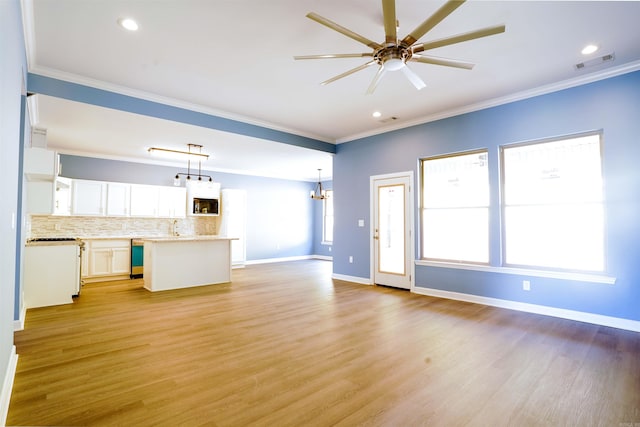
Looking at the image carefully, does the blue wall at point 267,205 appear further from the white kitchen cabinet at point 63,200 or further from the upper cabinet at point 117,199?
the white kitchen cabinet at point 63,200

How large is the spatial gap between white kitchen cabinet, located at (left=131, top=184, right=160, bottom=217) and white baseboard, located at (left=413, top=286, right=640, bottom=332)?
6.32 metres

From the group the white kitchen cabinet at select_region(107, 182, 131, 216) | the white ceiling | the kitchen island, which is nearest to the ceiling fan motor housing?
the white ceiling

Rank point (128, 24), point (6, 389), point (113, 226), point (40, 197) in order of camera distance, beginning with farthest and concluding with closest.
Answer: point (113, 226), point (40, 197), point (128, 24), point (6, 389)

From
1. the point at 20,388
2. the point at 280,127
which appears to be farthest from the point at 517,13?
the point at 20,388

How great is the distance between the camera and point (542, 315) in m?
3.99

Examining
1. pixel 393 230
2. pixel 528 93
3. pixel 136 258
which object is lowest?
pixel 136 258

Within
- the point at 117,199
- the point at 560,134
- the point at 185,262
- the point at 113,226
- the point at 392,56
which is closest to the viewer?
Result: the point at 392,56

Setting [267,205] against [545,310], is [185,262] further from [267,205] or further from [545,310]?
[545,310]

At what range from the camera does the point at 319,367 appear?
8.46 feet

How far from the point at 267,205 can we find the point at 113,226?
13.5 ft

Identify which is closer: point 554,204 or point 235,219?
point 554,204

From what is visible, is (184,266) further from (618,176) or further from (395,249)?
(618,176)

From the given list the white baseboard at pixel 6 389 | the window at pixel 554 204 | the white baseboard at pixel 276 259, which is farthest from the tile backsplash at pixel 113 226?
the window at pixel 554 204

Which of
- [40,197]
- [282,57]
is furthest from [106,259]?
[282,57]
